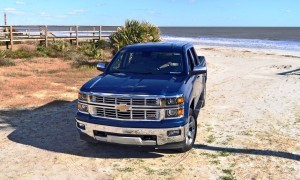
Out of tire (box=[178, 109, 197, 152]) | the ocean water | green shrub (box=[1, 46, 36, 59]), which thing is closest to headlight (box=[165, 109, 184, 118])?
tire (box=[178, 109, 197, 152])

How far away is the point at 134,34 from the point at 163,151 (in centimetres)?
1216

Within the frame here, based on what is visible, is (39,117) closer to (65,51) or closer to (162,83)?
(162,83)

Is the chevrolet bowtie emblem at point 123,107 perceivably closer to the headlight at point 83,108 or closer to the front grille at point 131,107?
the front grille at point 131,107

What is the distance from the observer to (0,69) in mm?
14781

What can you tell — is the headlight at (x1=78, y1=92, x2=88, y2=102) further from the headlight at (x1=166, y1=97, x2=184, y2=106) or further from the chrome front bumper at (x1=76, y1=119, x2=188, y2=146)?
the headlight at (x1=166, y1=97, x2=184, y2=106)

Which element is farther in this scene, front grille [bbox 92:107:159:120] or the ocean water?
the ocean water

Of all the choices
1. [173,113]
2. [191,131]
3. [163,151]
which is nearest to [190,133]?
[191,131]

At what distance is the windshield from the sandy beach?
4.70ft

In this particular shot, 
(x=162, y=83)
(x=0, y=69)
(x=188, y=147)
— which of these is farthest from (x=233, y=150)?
(x=0, y=69)

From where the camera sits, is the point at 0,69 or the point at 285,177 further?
the point at 0,69

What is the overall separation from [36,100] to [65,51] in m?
12.0

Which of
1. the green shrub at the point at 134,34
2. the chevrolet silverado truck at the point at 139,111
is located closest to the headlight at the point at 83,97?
the chevrolet silverado truck at the point at 139,111

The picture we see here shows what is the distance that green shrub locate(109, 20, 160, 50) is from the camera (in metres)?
17.1

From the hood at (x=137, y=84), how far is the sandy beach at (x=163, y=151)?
95cm
